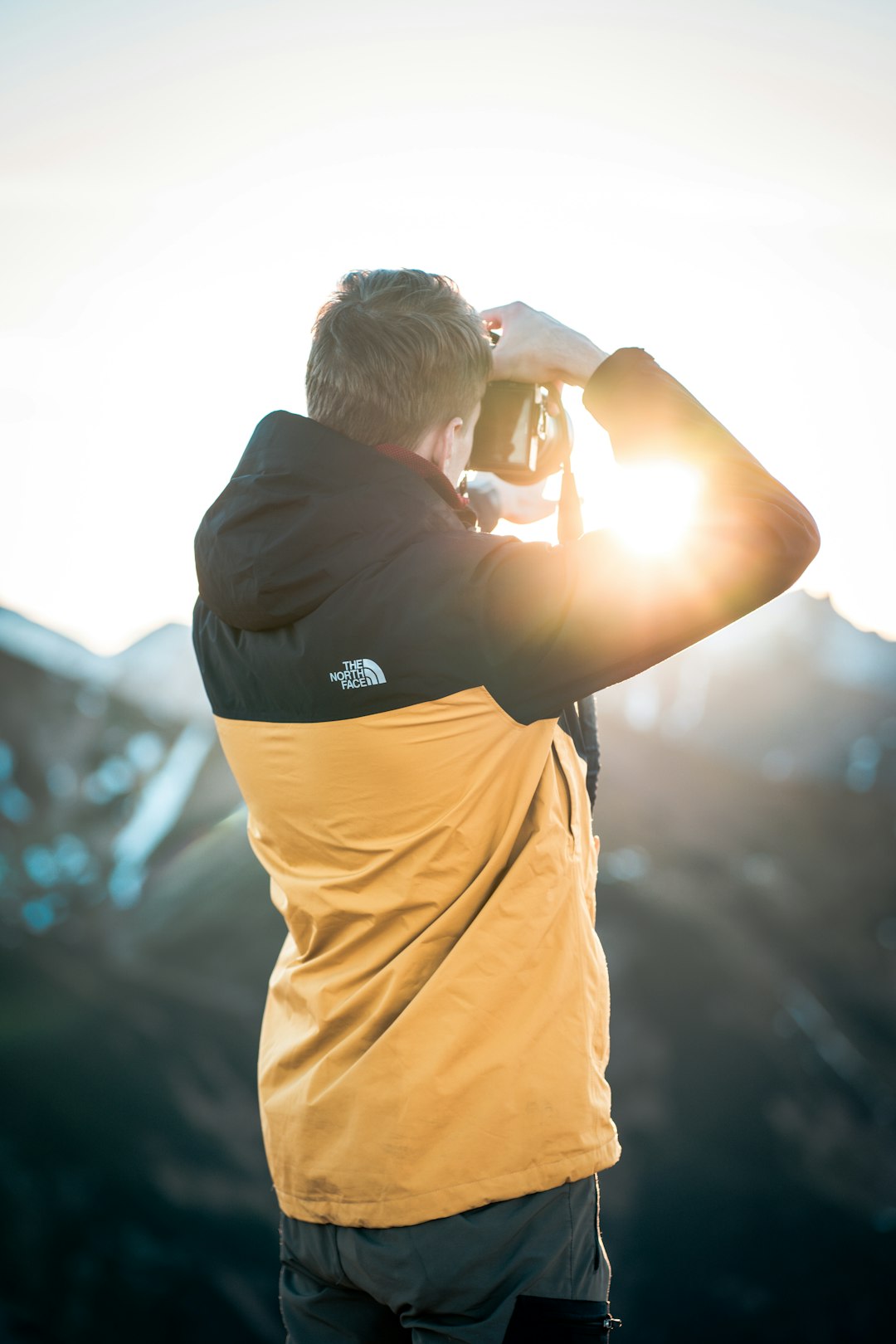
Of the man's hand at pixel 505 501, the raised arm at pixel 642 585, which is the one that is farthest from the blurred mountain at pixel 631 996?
the raised arm at pixel 642 585

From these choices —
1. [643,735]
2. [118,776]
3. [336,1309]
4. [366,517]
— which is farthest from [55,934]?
[366,517]

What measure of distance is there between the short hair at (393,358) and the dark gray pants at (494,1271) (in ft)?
2.68

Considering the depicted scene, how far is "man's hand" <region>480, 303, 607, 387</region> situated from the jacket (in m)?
0.12

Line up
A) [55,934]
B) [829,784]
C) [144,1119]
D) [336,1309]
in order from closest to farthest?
[336,1309] → [144,1119] → [55,934] → [829,784]

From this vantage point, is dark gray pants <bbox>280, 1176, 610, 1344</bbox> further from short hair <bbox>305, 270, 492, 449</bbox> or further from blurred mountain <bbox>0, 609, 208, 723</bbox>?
blurred mountain <bbox>0, 609, 208, 723</bbox>

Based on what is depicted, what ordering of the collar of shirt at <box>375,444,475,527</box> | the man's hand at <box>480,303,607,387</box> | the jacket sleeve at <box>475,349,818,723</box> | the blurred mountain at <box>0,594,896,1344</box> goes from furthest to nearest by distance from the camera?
the blurred mountain at <box>0,594,896,1344</box> → the man's hand at <box>480,303,607,387</box> → the collar of shirt at <box>375,444,475,527</box> → the jacket sleeve at <box>475,349,818,723</box>

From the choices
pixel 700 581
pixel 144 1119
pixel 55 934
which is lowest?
pixel 144 1119

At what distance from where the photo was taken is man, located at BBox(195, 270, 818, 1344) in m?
0.89

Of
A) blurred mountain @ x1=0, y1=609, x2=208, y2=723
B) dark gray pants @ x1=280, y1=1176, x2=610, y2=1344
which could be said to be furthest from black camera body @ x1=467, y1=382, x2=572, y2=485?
blurred mountain @ x1=0, y1=609, x2=208, y2=723

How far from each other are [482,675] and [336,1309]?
0.74 metres

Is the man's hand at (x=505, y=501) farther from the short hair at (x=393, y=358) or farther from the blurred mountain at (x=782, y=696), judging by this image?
the blurred mountain at (x=782, y=696)

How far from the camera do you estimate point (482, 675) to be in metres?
0.90

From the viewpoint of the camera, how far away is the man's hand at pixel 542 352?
116 centimetres

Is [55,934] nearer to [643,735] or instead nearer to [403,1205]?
[643,735]
